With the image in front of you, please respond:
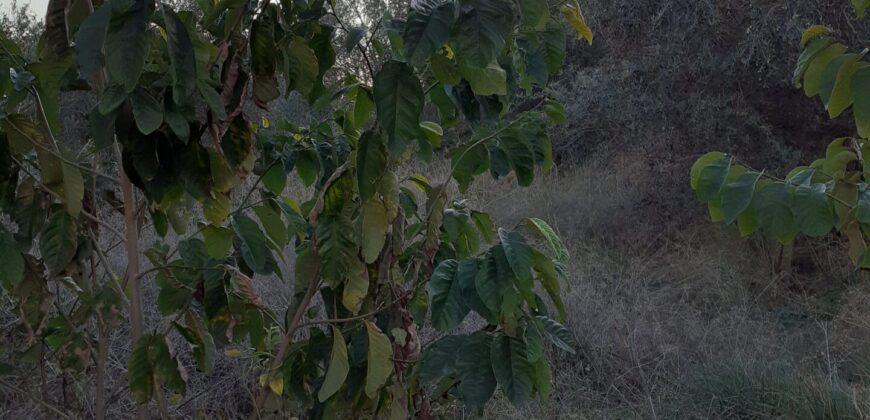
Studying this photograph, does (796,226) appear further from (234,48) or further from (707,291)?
(707,291)

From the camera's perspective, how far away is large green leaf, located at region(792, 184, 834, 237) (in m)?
1.15

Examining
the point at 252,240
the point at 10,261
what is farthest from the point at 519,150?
the point at 10,261

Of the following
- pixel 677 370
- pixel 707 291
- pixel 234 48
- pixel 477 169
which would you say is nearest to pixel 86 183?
pixel 234 48

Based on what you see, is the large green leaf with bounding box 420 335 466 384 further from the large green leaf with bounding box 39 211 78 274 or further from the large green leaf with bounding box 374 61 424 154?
the large green leaf with bounding box 39 211 78 274

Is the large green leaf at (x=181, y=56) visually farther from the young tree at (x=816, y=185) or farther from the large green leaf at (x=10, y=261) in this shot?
the young tree at (x=816, y=185)

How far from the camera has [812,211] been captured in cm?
116

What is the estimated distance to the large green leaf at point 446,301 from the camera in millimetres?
1403

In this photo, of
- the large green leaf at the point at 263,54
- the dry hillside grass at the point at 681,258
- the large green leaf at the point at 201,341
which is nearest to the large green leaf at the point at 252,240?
the large green leaf at the point at 201,341

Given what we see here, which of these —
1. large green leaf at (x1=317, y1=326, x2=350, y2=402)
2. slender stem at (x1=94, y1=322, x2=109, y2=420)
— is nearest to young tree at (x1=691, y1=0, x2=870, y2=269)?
large green leaf at (x1=317, y1=326, x2=350, y2=402)

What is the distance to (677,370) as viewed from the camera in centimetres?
405

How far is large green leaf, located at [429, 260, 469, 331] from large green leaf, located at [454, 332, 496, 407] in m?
0.04

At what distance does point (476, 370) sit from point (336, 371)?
21cm

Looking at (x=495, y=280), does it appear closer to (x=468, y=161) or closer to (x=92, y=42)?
(x=468, y=161)

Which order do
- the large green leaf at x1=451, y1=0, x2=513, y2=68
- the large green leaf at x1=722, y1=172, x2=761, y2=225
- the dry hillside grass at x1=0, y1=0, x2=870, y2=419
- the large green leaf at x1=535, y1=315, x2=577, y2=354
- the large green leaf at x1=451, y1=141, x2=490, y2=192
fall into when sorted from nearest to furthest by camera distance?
the large green leaf at x1=451, y1=0, x2=513, y2=68, the large green leaf at x1=722, y1=172, x2=761, y2=225, the large green leaf at x1=535, y1=315, x2=577, y2=354, the large green leaf at x1=451, y1=141, x2=490, y2=192, the dry hillside grass at x1=0, y1=0, x2=870, y2=419
